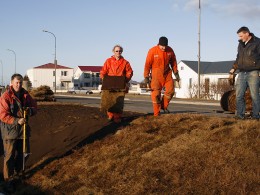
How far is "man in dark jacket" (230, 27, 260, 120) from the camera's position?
26.8 ft

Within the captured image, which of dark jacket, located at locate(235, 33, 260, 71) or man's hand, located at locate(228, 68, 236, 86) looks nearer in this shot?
dark jacket, located at locate(235, 33, 260, 71)

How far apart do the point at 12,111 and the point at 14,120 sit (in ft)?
0.64

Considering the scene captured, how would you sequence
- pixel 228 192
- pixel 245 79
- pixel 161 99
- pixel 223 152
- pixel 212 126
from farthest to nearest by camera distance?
1. pixel 161 99
2. pixel 245 79
3. pixel 212 126
4. pixel 223 152
5. pixel 228 192

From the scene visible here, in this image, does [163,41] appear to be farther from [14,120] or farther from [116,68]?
[14,120]

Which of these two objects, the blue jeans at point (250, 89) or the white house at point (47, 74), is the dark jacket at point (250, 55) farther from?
the white house at point (47, 74)

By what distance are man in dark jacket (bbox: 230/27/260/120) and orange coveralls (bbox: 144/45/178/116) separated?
159cm

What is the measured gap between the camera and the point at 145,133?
7.59 meters

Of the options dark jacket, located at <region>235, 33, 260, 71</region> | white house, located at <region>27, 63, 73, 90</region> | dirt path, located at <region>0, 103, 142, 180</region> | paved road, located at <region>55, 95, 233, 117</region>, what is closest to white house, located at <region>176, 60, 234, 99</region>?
paved road, located at <region>55, 95, 233, 117</region>

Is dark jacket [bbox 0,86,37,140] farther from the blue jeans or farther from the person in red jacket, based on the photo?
the blue jeans

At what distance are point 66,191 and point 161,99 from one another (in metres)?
3.92

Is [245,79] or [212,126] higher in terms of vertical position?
[245,79]

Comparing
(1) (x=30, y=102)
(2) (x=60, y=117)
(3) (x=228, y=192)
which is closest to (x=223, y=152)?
(3) (x=228, y=192)

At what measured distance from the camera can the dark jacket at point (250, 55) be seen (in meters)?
8.15

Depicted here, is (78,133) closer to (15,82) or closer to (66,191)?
(15,82)
